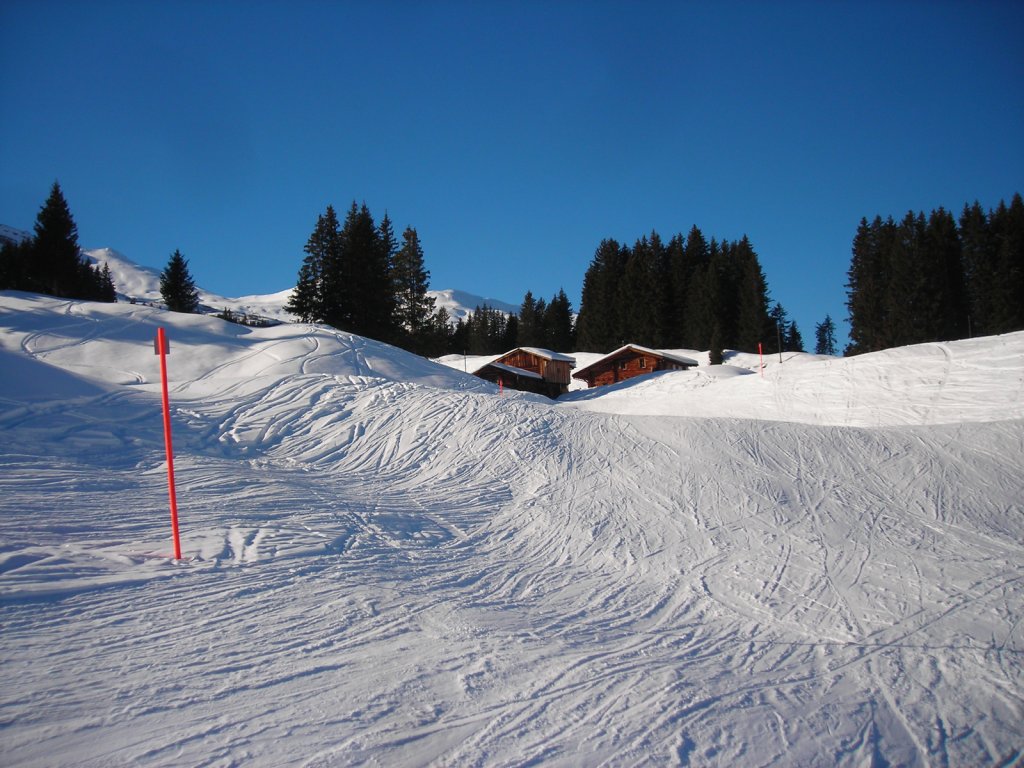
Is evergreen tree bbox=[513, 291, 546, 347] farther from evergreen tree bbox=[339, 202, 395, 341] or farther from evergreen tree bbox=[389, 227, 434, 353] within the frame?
evergreen tree bbox=[339, 202, 395, 341]

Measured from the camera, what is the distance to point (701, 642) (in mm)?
5391

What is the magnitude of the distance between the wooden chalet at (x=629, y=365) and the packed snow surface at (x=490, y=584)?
104ft

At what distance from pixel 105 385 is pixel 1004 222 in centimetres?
7120

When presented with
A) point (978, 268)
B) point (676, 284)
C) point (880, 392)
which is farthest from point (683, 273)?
point (880, 392)

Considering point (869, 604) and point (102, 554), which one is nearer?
point (102, 554)

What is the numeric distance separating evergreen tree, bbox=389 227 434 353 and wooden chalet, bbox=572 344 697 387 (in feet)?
50.6

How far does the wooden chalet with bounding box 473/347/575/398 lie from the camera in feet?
159

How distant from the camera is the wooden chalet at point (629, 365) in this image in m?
45.7

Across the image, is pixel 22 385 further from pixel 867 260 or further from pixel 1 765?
pixel 867 260

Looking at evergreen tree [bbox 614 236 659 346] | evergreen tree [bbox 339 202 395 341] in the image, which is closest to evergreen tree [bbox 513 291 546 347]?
evergreen tree [bbox 614 236 659 346]

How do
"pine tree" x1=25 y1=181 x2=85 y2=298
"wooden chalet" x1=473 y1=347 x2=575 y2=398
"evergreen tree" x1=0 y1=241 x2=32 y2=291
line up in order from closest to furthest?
"pine tree" x1=25 y1=181 x2=85 y2=298 < "evergreen tree" x1=0 y1=241 x2=32 y2=291 < "wooden chalet" x1=473 y1=347 x2=575 y2=398

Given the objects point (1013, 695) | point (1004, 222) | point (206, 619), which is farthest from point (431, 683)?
point (1004, 222)

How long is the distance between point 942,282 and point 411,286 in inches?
1899

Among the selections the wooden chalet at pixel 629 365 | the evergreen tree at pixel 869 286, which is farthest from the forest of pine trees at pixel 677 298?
the wooden chalet at pixel 629 365
